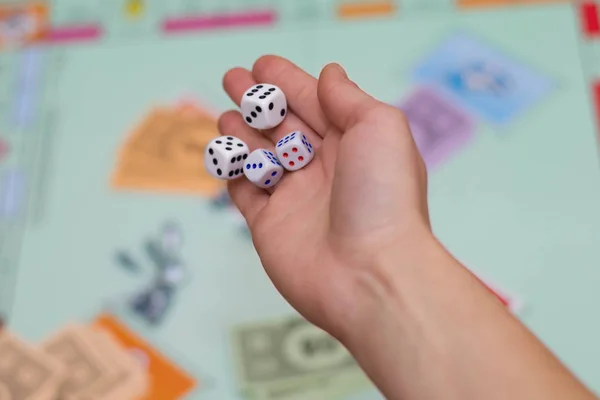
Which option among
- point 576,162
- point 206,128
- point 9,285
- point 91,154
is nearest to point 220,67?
point 206,128

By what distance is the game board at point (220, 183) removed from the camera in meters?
1.15

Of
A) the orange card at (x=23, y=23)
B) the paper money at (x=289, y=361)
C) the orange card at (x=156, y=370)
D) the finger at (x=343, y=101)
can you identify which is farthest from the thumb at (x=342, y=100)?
the orange card at (x=23, y=23)

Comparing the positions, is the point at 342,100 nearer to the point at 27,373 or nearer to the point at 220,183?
the point at 220,183

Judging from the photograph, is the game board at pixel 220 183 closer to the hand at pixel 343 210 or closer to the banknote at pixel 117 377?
the banknote at pixel 117 377

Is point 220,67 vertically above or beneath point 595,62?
above

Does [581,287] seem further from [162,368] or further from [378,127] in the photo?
[162,368]

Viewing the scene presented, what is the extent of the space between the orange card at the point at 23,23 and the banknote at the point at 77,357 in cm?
75

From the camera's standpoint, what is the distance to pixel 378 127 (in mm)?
749

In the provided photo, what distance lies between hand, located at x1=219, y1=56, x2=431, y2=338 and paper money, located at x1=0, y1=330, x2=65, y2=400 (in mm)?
455

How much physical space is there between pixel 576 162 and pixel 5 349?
1.09 metres

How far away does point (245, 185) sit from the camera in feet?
3.11

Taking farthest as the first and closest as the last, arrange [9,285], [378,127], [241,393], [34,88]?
[34,88] → [9,285] → [241,393] → [378,127]

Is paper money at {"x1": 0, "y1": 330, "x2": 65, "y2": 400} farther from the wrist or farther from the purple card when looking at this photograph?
the purple card

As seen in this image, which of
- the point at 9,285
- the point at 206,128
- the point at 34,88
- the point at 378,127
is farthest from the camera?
the point at 34,88
